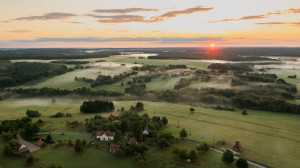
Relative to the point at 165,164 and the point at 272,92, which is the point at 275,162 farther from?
the point at 272,92

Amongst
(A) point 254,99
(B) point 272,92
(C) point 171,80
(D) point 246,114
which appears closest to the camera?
(D) point 246,114

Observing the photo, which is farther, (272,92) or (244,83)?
(244,83)

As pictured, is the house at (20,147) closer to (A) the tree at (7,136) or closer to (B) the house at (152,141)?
(A) the tree at (7,136)

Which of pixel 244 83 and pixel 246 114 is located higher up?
pixel 244 83

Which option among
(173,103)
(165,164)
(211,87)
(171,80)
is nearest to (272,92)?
(211,87)

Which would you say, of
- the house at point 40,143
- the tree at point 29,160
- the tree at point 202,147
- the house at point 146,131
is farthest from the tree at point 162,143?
the house at point 40,143

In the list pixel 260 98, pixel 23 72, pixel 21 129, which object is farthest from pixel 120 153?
pixel 23 72

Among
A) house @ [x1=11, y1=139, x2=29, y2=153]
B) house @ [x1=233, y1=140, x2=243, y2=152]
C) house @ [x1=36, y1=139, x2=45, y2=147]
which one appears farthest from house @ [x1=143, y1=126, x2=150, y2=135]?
house @ [x1=11, y1=139, x2=29, y2=153]
